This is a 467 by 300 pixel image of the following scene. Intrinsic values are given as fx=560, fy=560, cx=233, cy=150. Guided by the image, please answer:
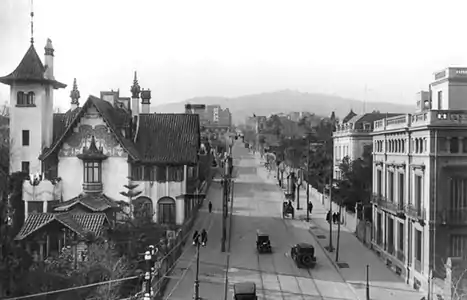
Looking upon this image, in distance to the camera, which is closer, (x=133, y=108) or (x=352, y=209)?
(x=133, y=108)

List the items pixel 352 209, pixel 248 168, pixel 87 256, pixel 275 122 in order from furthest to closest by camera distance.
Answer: pixel 275 122 → pixel 248 168 → pixel 352 209 → pixel 87 256

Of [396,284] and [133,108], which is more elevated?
[133,108]

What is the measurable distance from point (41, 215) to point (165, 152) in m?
11.7

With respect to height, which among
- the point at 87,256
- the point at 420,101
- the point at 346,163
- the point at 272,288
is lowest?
the point at 272,288

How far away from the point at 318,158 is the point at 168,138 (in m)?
31.0

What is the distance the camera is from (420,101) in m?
32.6

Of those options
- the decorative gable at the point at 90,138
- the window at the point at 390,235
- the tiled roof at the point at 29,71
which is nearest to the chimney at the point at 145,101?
the decorative gable at the point at 90,138

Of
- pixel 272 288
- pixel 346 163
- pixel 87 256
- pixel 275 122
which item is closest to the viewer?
pixel 87 256

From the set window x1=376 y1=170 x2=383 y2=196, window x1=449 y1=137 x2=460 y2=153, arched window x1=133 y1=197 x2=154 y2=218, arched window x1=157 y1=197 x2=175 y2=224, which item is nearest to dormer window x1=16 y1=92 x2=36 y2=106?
arched window x1=133 y1=197 x2=154 y2=218

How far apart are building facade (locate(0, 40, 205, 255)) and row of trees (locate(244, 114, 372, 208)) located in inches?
519

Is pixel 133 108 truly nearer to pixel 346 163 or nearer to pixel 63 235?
pixel 63 235

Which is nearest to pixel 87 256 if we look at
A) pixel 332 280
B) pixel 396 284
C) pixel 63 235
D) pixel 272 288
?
Result: pixel 63 235

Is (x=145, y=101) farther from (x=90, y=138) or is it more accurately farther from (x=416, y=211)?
(x=416, y=211)

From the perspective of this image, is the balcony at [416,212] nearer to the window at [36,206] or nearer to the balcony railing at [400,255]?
the balcony railing at [400,255]
